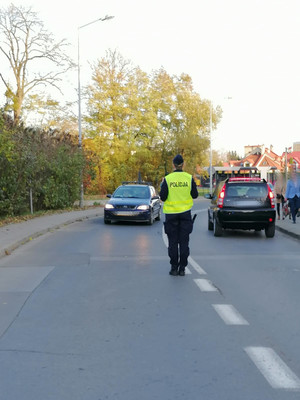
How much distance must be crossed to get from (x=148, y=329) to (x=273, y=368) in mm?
1514

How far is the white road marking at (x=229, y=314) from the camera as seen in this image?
549 centimetres

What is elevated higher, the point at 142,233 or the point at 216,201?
the point at 216,201

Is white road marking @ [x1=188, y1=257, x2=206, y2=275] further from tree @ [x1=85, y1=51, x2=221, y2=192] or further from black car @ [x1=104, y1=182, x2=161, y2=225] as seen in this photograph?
tree @ [x1=85, y1=51, x2=221, y2=192]

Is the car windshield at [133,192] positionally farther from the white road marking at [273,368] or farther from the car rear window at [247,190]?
the white road marking at [273,368]

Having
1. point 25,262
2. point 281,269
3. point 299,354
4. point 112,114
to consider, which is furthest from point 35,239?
point 112,114

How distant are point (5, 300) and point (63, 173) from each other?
724 inches

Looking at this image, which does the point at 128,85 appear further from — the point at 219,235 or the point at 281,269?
the point at 281,269

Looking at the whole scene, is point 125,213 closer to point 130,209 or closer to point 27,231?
point 130,209

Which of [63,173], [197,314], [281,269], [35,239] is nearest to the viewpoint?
[197,314]

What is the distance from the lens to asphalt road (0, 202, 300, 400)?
3.73 metres

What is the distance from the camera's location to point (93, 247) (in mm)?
12320

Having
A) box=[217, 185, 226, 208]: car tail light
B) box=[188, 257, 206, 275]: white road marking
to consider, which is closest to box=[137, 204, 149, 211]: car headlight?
box=[217, 185, 226, 208]: car tail light

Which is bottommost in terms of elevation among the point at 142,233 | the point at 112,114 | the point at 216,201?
the point at 142,233

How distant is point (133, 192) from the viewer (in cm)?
2020
